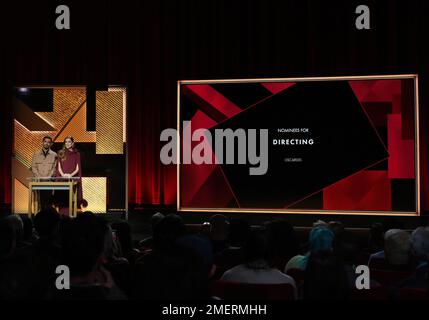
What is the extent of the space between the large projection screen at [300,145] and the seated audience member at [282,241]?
472 cm

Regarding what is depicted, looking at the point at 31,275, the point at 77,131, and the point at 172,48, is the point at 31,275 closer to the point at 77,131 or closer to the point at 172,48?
the point at 77,131

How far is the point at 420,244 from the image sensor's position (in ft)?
9.47

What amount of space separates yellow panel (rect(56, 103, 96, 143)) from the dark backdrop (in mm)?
624

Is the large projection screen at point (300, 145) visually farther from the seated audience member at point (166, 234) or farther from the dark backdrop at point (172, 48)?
the seated audience member at point (166, 234)

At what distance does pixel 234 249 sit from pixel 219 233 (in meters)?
0.68

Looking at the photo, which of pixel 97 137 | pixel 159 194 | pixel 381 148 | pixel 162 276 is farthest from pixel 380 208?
pixel 162 276

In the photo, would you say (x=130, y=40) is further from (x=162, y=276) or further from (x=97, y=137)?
(x=162, y=276)

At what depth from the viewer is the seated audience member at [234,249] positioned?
3.22 m

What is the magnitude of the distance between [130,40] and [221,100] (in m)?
1.82

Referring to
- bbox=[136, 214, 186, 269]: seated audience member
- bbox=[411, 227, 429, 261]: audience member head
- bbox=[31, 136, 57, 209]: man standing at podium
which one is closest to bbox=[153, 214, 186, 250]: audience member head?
bbox=[136, 214, 186, 269]: seated audience member

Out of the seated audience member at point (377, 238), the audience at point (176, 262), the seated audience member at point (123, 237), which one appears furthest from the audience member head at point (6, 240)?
the seated audience member at point (377, 238)

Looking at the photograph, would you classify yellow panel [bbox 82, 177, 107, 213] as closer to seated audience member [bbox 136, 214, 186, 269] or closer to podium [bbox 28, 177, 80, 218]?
podium [bbox 28, 177, 80, 218]

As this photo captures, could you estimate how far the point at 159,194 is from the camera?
8.34 metres

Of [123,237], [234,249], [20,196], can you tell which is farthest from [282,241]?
[20,196]
